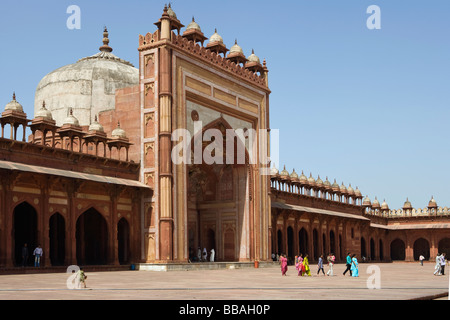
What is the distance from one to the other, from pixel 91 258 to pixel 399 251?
44466 millimetres

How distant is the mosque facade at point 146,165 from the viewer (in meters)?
24.8

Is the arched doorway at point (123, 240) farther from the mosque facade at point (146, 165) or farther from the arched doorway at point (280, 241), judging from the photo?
the arched doorway at point (280, 241)

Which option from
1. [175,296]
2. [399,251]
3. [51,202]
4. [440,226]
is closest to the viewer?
[175,296]

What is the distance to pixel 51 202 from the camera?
24.6 metres

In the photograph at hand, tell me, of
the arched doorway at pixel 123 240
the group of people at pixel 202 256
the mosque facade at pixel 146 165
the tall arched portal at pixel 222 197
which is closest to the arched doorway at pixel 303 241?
the mosque facade at pixel 146 165

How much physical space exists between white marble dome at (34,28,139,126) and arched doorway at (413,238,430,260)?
3902 cm

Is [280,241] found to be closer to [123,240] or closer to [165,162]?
[123,240]

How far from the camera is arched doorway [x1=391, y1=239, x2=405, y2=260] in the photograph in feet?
215

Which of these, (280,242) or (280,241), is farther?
(280,242)

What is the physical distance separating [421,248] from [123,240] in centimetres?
4362

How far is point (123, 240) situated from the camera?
29.2 meters

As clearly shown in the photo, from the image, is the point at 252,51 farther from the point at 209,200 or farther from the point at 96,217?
the point at 96,217

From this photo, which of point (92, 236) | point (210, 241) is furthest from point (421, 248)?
point (92, 236)
